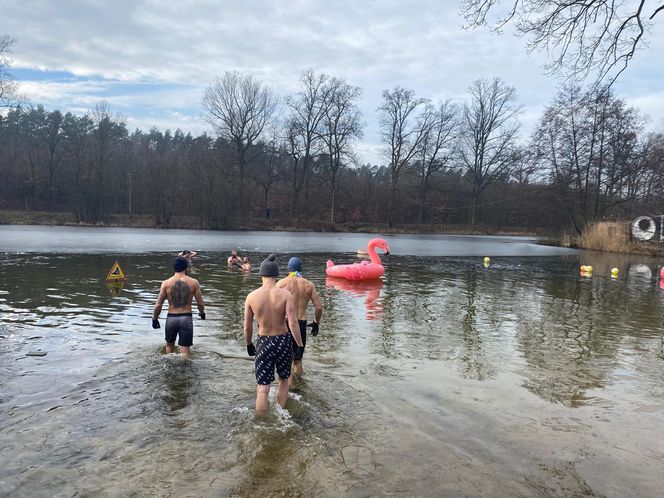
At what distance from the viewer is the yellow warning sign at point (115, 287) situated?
1341cm

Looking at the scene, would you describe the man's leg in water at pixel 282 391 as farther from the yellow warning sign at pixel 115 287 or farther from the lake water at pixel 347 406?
the yellow warning sign at pixel 115 287

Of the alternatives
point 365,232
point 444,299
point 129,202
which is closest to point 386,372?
point 444,299

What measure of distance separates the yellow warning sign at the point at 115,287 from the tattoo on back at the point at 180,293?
6854 mm

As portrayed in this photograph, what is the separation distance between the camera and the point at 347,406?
595cm

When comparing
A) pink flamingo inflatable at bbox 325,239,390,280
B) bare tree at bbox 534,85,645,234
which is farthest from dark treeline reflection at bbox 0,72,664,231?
pink flamingo inflatable at bbox 325,239,390,280

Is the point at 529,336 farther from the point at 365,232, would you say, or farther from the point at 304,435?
the point at 365,232

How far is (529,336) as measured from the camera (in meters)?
9.82

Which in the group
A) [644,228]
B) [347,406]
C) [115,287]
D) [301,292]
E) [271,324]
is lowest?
[347,406]

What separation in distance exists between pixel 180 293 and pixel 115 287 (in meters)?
8.23

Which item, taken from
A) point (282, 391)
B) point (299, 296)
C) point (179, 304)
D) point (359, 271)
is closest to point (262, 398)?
point (282, 391)

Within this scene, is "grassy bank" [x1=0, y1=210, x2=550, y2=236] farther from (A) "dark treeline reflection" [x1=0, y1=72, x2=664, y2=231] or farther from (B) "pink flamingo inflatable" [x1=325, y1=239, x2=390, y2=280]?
(B) "pink flamingo inflatable" [x1=325, y1=239, x2=390, y2=280]

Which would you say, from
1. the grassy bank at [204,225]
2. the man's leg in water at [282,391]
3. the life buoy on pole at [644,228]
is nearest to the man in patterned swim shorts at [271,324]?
the man's leg in water at [282,391]

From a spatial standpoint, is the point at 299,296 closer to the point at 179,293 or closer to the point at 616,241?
the point at 179,293

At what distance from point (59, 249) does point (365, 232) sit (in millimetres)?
36882
